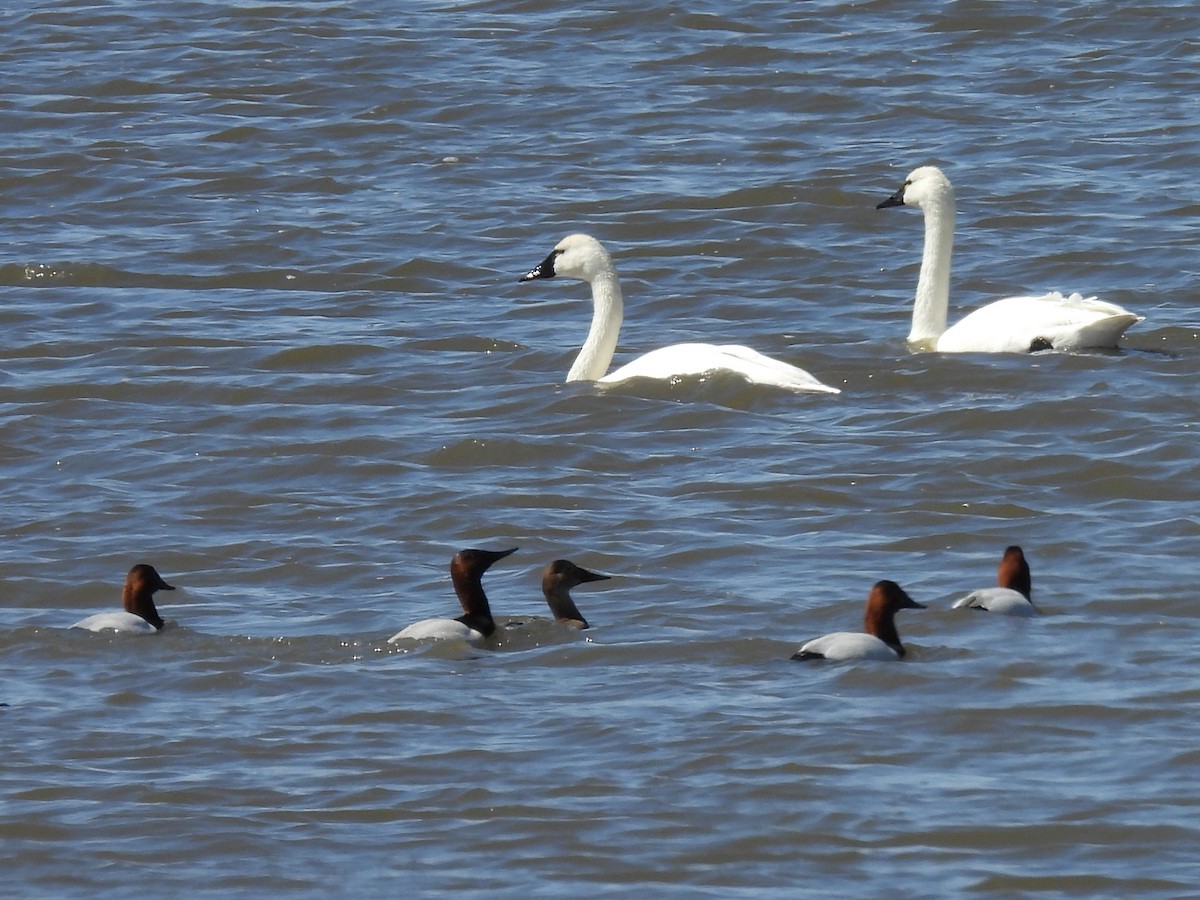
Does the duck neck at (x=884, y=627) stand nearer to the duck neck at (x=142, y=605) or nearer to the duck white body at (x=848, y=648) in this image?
the duck white body at (x=848, y=648)

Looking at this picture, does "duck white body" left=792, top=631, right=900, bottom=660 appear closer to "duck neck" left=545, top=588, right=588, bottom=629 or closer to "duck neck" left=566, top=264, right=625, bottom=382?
"duck neck" left=545, top=588, right=588, bottom=629

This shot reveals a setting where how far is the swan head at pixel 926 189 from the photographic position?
1316cm

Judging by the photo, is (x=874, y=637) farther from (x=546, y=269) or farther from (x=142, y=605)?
(x=546, y=269)

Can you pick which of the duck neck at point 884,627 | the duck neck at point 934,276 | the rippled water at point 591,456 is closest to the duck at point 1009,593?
the rippled water at point 591,456

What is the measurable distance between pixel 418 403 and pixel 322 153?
6175 mm

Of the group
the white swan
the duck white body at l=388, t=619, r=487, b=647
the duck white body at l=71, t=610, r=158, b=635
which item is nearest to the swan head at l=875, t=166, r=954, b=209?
the white swan

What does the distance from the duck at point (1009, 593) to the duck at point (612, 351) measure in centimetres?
314

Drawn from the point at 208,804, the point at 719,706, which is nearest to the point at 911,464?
the point at 719,706

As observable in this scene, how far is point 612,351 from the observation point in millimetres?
12492

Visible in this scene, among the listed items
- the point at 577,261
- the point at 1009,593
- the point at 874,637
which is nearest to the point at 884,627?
the point at 874,637

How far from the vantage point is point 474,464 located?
1091 centimetres

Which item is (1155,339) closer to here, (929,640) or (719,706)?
(929,640)

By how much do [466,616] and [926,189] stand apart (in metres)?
5.70

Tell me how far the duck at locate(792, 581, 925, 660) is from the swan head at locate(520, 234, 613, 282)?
4.90 m
